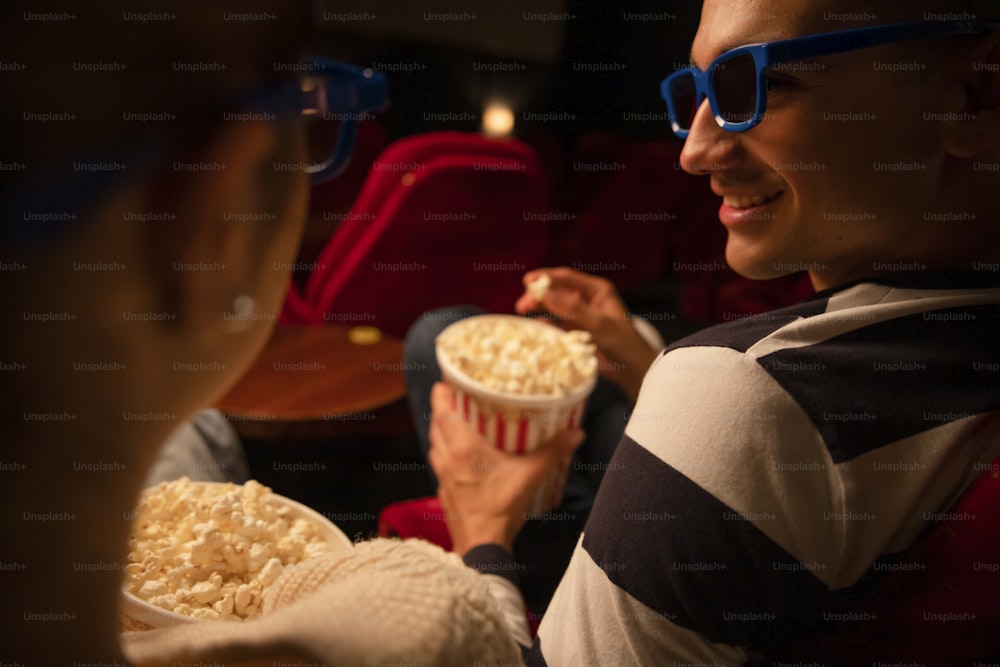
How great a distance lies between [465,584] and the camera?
55 cm

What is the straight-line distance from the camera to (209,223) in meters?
0.41

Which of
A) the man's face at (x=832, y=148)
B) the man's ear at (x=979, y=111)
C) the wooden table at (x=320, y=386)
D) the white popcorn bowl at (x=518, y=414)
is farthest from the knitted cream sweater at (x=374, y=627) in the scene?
the wooden table at (x=320, y=386)

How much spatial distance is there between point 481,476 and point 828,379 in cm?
83

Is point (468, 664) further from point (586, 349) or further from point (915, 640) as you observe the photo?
→ point (586, 349)

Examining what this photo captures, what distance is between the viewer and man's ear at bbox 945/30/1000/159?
0.73 metres

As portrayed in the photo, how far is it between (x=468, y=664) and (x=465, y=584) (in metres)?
0.06

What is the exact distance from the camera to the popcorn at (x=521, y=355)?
4.82 ft

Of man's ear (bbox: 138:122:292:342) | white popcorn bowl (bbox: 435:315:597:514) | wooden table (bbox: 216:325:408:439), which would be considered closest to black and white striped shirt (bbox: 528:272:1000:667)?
man's ear (bbox: 138:122:292:342)

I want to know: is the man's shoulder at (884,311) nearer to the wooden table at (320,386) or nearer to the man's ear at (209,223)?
the man's ear at (209,223)

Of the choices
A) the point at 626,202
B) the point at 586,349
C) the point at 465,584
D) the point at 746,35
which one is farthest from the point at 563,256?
the point at 465,584

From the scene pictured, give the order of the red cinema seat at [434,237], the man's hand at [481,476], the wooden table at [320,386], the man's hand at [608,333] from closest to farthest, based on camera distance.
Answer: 1. the man's hand at [481,476]
2. the man's hand at [608,333]
3. the wooden table at [320,386]
4. the red cinema seat at [434,237]

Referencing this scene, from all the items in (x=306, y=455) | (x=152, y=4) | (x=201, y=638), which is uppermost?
(x=152, y=4)

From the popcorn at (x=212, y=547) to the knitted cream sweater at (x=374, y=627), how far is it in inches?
9.0

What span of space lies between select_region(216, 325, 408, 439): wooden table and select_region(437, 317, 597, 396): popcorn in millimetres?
526
